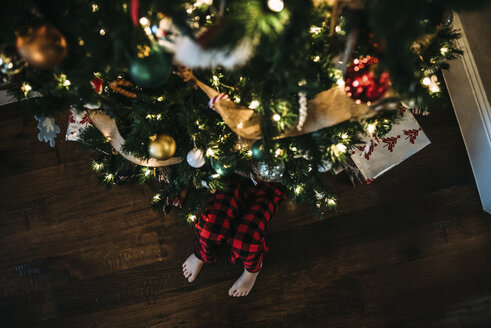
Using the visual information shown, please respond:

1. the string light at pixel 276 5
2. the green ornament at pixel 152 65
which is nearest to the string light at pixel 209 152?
the green ornament at pixel 152 65

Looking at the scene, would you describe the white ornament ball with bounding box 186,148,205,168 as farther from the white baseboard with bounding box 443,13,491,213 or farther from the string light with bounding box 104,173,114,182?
the white baseboard with bounding box 443,13,491,213

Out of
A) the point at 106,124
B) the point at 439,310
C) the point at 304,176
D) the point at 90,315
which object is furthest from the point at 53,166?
the point at 439,310

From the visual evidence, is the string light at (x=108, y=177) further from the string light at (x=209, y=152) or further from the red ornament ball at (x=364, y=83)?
the red ornament ball at (x=364, y=83)

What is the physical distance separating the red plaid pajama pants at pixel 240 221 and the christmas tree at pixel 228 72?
19 cm

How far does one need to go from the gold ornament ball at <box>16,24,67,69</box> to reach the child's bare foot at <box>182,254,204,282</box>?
0.97 meters

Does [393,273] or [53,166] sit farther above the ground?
[53,166]

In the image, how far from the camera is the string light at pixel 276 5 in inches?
17.6

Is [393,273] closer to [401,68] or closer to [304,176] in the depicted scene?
[304,176]

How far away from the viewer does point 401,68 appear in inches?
18.8

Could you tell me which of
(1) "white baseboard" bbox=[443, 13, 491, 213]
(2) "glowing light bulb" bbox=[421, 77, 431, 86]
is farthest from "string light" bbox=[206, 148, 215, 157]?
(1) "white baseboard" bbox=[443, 13, 491, 213]

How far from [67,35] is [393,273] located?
4.54 feet

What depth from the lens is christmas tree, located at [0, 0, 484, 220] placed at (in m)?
0.46

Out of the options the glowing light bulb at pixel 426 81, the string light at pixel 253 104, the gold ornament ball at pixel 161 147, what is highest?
the string light at pixel 253 104

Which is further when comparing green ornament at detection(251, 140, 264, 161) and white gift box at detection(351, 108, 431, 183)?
white gift box at detection(351, 108, 431, 183)
